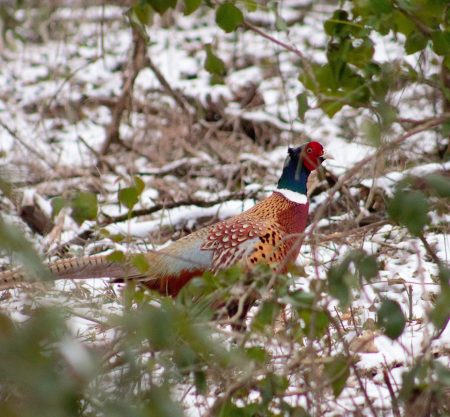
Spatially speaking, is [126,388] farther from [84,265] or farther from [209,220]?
[209,220]

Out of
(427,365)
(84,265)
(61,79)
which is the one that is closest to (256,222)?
(84,265)

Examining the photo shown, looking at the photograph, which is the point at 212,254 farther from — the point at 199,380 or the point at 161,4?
the point at 199,380

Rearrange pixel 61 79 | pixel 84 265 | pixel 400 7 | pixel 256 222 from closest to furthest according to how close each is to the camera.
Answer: pixel 400 7 < pixel 84 265 < pixel 256 222 < pixel 61 79

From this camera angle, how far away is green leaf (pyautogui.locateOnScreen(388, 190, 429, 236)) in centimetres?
167

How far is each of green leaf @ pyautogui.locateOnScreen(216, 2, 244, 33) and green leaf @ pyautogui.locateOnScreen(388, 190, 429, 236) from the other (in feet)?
3.19

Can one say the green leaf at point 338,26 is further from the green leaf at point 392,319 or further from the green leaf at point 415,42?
the green leaf at point 392,319

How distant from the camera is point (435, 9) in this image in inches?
90.4

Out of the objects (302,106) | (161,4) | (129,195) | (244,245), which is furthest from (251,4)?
(244,245)

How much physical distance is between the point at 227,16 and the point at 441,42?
0.60m

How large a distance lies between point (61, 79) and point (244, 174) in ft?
10.3

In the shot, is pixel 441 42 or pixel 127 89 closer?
pixel 441 42

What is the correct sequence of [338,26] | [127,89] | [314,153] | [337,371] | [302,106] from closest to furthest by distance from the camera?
[337,371] < [302,106] < [338,26] < [314,153] < [127,89]

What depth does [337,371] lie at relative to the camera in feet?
6.45

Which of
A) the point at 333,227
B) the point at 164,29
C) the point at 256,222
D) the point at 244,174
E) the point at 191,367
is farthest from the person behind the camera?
Answer: the point at 164,29
